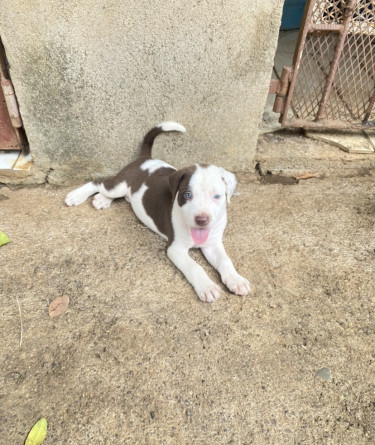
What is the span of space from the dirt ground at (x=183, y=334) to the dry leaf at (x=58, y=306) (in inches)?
1.5

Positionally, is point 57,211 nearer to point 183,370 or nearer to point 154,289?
point 154,289

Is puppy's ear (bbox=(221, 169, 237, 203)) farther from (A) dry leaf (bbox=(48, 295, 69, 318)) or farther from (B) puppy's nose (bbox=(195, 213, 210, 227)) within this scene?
(A) dry leaf (bbox=(48, 295, 69, 318))

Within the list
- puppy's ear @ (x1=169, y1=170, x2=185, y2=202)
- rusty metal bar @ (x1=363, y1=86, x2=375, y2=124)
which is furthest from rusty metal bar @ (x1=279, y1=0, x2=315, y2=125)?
puppy's ear @ (x1=169, y1=170, x2=185, y2=202)

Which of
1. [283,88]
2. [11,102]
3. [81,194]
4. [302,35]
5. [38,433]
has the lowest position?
[38,433]

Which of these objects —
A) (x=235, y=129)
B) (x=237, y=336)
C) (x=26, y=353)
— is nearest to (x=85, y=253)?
(x=26, y=353)

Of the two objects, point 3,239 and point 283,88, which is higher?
point 283,88

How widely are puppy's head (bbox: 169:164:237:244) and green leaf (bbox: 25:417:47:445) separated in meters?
1.40

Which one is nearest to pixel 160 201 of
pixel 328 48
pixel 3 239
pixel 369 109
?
pixel 3 239

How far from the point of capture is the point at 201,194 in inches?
96.7

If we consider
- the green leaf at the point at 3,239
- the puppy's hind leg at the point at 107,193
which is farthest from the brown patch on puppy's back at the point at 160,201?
the green leaf at the point at 3,239

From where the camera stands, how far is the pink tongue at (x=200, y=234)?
8.55 feet

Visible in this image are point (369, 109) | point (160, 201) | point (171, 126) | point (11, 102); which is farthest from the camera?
point (369, 109)

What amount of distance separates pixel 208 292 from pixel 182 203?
0.64 metres

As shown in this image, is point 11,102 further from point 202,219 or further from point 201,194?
point 202,219
